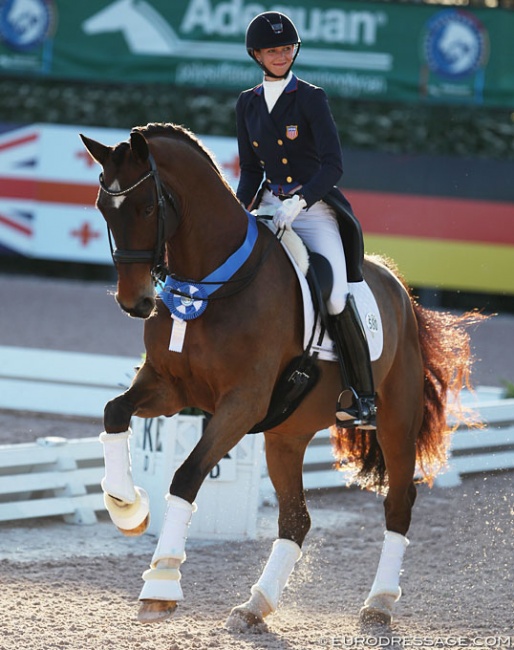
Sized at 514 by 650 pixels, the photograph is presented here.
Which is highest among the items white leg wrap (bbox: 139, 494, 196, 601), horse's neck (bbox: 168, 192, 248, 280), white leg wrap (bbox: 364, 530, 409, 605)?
horse's neck (bbox: 168, 192, 248, 280)

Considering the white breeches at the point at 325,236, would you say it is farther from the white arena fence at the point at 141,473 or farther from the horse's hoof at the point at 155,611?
the white arena fence at the point at 141,473

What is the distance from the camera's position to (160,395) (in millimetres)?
4551

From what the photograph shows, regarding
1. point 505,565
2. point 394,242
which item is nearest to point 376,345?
point 505,565

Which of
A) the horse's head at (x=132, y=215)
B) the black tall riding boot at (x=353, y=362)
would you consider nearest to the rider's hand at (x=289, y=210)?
the black tall riding boot at (x=353, y=362)

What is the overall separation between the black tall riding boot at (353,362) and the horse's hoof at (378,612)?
84cm

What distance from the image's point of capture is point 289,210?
4.73 metres

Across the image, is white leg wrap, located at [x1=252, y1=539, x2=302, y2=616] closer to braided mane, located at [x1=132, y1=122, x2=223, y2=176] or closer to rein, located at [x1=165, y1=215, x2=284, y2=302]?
rein, located at [x1=165, y1=215, x2=284, y2=302]

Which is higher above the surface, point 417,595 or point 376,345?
point 376,345

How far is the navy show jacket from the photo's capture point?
4.81 m

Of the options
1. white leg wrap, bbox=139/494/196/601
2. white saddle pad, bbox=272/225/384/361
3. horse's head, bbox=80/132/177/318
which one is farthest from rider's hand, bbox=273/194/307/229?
white leg wrap, bbox=139/494/196/601

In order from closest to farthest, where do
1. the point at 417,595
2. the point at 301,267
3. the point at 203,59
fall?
the point at 301,267, the point at 417,595, the point at 203,59

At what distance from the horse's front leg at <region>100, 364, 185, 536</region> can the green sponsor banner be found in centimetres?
1232

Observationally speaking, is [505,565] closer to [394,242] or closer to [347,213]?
[347,213]

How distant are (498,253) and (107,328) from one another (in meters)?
5.03
